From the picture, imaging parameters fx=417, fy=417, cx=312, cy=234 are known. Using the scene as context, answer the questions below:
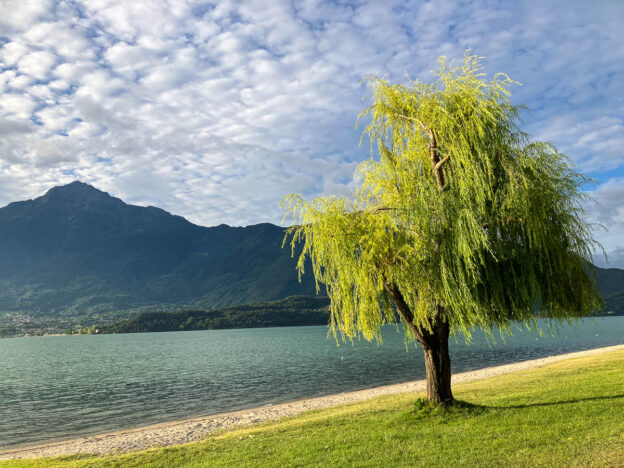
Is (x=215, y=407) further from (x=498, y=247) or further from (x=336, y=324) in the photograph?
(x=498, y=247)

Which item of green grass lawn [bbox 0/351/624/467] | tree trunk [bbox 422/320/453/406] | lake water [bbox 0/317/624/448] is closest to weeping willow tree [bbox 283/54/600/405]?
tree trunk [bbox 422/320/453/406]

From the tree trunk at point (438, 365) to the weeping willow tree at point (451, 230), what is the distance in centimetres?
4

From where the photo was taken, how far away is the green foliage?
39.9ft

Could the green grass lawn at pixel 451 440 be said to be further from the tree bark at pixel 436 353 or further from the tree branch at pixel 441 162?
the tree branch at pixel 441 162

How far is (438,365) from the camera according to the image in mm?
14203

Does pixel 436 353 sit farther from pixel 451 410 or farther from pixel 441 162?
pixel 441 162

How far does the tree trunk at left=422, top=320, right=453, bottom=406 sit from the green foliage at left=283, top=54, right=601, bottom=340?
1.43ft

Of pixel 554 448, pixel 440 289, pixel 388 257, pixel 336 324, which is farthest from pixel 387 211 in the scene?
pixel 554 448

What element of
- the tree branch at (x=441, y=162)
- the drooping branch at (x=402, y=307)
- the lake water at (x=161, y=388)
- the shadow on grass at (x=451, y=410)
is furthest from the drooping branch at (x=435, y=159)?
the lake water at (x=161, y=388)

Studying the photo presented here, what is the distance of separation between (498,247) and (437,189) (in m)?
2.49

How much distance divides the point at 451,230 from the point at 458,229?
12.6 inches

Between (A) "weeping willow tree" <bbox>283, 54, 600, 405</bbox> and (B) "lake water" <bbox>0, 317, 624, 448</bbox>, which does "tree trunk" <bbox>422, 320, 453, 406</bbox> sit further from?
(B) "lake water" <bbox>0, 317, 624, 448</bbox>

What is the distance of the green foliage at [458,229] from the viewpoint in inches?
479

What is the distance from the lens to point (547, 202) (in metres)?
12.2
